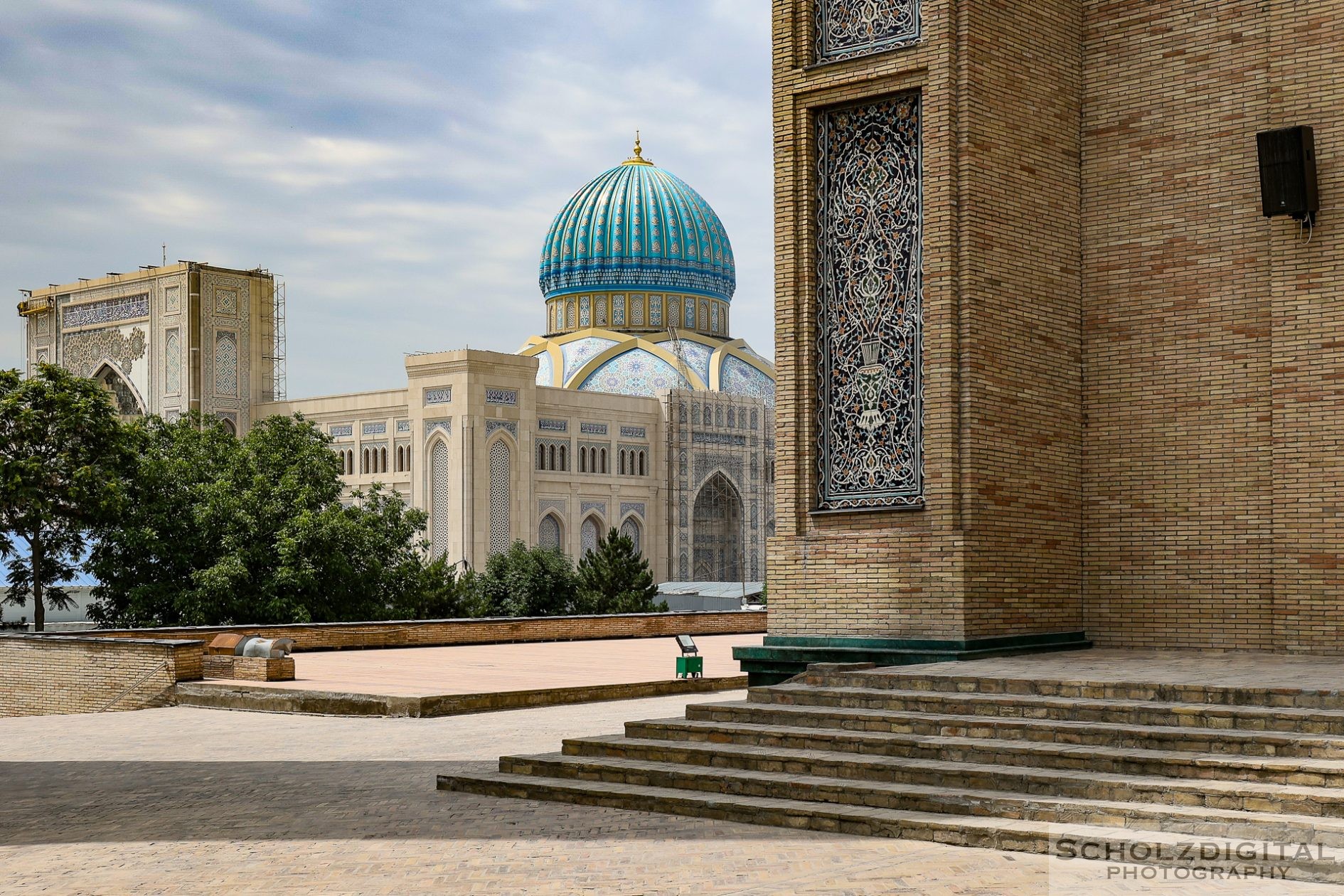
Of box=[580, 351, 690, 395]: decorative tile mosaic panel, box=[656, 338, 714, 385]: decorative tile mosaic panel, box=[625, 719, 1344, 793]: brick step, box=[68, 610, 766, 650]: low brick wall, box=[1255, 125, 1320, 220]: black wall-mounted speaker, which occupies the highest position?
box=[656, 338, 714, 385]: decorative tile mosaic panel

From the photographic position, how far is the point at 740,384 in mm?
45906

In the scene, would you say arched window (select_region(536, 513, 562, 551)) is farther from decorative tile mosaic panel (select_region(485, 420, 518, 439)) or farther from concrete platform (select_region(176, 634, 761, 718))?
concrete platform (select_region(176, 634, 761, 718))

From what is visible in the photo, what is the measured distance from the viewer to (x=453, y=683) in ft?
43.0

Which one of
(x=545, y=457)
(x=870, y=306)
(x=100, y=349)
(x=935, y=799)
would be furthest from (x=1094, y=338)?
(x=100, y=349)

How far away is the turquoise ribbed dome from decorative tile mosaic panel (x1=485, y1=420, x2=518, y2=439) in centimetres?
984

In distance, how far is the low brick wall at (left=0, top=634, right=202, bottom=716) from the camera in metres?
13.0

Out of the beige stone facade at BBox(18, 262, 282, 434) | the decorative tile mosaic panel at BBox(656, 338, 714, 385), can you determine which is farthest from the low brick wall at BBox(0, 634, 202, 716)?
the decorative tile mosaic panel at BBox(656, 338, 714, 385)

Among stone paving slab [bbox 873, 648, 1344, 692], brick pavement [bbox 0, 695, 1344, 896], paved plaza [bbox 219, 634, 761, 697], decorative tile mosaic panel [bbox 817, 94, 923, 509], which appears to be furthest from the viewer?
paved plaza [bbox 219, 634, 761, 697]

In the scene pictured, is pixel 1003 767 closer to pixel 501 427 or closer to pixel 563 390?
pixel 501 427

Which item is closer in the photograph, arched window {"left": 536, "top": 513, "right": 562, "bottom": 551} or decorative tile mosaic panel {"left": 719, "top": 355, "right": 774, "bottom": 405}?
arched window {"left": 536, "top": 513, "right": 562, "bottom": 551}

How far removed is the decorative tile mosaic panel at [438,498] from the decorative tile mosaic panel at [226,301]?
815 cm

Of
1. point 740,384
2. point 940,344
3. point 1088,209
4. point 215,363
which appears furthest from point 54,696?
point 740,384

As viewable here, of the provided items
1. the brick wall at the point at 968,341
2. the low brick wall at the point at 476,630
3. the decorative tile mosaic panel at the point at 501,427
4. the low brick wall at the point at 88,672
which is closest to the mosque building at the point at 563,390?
the decorative tile mosaic panel at the point at 501,427

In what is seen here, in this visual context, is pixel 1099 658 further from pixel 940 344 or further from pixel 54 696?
pixel 54 696
